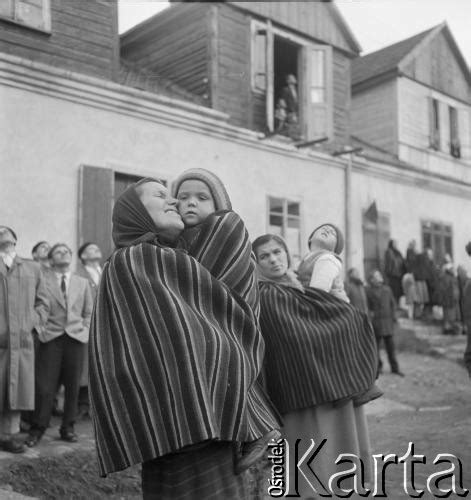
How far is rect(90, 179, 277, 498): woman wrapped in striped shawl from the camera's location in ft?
6.56

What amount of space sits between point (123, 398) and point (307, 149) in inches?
401

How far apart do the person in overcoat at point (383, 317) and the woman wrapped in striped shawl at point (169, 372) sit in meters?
7.43

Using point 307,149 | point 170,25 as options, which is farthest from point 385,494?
point 170,25

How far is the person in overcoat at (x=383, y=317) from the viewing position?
371 inches

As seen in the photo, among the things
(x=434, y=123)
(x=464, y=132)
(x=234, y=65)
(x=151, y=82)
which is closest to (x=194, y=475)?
(x=234, y=65)

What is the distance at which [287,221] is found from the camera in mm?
11297

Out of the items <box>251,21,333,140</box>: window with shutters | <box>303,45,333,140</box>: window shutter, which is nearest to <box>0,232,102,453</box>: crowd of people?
<box>251,21,333,140</box>: window with shutters

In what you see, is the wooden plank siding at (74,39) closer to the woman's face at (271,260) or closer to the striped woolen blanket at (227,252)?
the woman's face at (271,260)

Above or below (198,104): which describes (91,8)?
above

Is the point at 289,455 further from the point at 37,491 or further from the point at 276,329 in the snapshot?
the point at 37,491

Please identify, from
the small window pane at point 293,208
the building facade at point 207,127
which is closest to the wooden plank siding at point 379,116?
the building facade at point 207,127

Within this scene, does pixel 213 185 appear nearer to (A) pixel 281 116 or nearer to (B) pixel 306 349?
(B) pixel 306 349

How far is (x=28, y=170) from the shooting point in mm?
7672

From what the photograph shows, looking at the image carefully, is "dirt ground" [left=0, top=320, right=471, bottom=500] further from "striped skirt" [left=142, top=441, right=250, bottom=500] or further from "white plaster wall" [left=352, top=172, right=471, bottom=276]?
"white plaster wall" [left=352, top=172, right=471, bottom=276]
